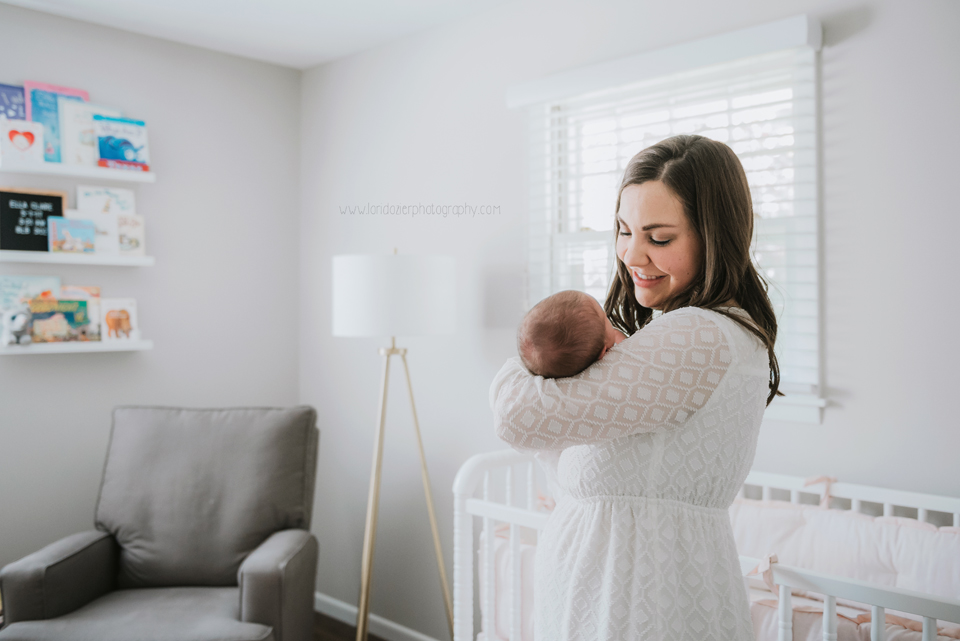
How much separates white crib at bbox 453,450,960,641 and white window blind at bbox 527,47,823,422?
0.25 m

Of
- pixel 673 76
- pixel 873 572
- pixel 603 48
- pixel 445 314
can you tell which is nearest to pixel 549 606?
pixel 873 572

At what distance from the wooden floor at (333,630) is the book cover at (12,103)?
89.2 inches

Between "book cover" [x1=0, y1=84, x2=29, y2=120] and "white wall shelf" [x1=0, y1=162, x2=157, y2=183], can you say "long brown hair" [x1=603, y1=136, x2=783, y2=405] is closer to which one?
"white wall shelf" [x1=0, y1=162, x2=157, y2=183]

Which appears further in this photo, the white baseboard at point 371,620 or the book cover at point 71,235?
the white baseboard at point 371,620

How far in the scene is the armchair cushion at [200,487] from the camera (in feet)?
7.77

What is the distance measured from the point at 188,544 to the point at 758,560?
1.88m

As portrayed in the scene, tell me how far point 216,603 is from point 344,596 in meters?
1.02

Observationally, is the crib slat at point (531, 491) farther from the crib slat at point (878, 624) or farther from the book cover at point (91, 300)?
the book cover at point (91, 300)

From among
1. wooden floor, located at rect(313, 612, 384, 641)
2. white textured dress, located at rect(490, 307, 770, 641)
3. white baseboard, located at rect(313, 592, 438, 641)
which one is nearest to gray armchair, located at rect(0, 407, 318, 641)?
white baseboard, located at rect(313, 592, 438, 641)

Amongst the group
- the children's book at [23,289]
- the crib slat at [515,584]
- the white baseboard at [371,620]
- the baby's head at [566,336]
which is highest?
the children's book at [23,289]

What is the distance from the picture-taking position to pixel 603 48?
225cm

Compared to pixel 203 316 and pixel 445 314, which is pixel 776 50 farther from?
pixel 203 316

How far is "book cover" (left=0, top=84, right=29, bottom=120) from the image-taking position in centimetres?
243

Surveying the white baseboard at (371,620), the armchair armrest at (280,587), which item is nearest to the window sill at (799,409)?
the armchair armrest at (280,587)
